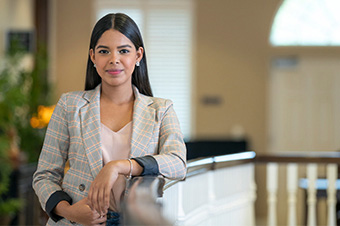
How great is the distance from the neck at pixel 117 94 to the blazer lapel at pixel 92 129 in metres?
0.03

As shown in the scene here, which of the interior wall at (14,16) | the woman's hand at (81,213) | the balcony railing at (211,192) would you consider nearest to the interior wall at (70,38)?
the interior wall at (14,16)

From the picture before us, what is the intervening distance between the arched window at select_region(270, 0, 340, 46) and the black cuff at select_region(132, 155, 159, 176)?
7.99 m

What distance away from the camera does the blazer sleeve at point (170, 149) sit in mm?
1854

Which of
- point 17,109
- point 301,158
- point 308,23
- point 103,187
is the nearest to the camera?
point 103,187

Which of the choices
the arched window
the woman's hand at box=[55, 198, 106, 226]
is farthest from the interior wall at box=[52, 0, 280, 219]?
the woman's hand at box=[55, 198, 106, 226]

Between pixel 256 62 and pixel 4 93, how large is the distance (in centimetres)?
485

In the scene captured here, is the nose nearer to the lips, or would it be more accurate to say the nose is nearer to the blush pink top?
the lips

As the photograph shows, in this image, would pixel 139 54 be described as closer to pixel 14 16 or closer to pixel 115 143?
pixel 115 143

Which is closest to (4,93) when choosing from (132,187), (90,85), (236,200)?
(236,200)

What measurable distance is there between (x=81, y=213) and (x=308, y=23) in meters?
8.18

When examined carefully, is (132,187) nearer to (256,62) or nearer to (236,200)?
(236,200)

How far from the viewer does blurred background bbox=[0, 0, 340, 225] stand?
31.1 feet

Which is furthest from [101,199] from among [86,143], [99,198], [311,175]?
[311,175]

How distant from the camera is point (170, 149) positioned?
74.9 inches
